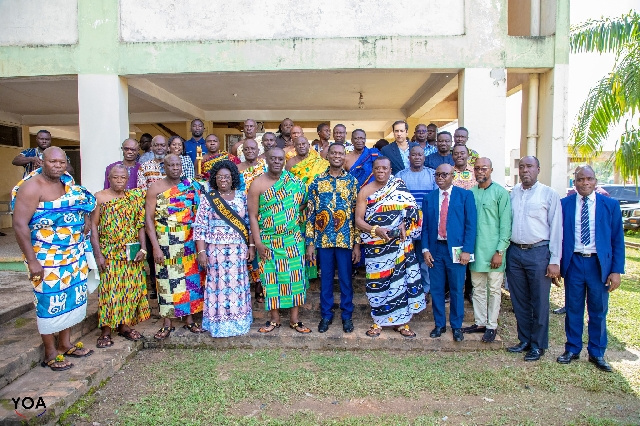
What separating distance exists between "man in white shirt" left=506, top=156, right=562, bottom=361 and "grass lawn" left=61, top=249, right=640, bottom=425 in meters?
0.41

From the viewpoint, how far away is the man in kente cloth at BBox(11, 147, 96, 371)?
11.8 feet

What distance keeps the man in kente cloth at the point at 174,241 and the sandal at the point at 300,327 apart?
955 mm

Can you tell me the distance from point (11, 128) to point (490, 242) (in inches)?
476

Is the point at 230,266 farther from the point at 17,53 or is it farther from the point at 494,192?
the point at 17,53

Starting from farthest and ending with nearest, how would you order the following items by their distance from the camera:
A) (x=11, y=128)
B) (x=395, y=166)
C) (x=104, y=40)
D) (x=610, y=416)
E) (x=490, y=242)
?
(x=11, y=128) → (x=104, y=40) → (x=395, y=166) → (x=490, y=242) → (x=610, y=416)

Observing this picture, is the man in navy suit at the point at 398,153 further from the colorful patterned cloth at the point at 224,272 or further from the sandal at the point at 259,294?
the sandal at the point at 259,294

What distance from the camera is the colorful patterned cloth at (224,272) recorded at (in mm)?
4395

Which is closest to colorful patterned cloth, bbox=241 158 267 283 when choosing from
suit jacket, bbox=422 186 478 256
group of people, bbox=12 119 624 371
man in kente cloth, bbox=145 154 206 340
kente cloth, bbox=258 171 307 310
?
group of people, bbox=12 119 624 371

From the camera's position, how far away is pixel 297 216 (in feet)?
15.2

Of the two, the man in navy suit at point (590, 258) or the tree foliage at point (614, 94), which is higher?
the tree foliage at point (614, 94)

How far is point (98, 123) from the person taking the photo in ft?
20.2

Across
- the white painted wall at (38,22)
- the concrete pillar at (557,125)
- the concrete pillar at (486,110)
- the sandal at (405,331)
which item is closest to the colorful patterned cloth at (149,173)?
the white painted wall at (38,22)

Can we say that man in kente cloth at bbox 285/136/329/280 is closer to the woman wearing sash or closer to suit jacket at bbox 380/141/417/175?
suit jacket at bbox 380/141/417/175

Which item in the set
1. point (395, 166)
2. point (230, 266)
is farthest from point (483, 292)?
point (230, 266)
